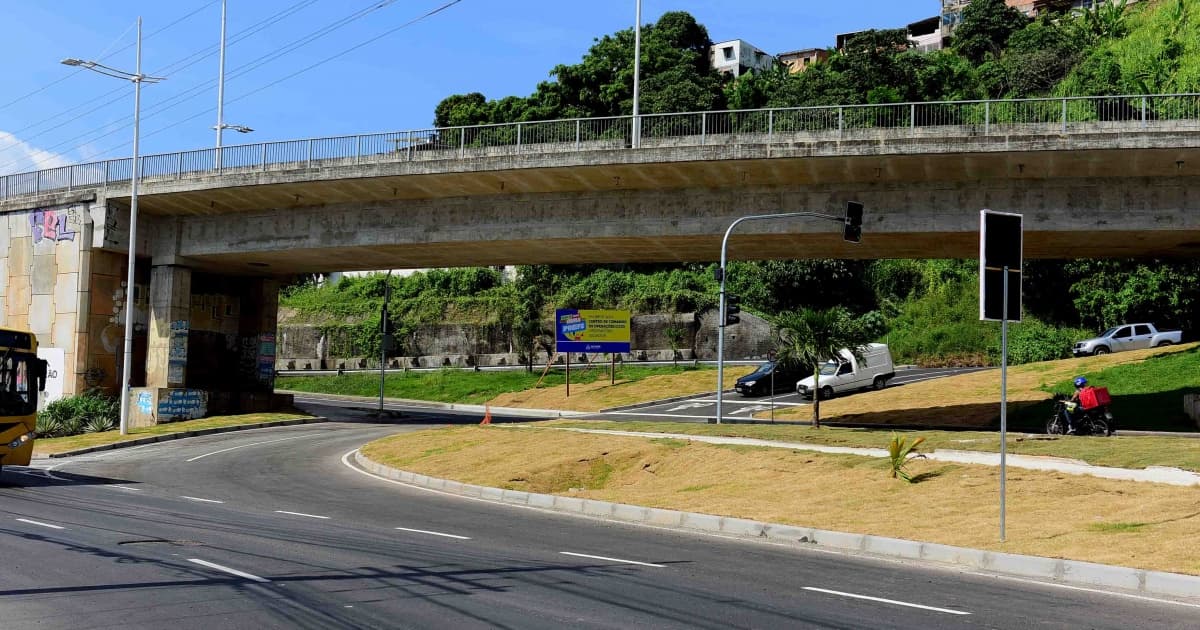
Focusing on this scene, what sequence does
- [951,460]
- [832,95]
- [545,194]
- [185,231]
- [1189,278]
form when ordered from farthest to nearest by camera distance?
[832,95] < [1189,278] < [185,231] < [545,194] < [951,460]

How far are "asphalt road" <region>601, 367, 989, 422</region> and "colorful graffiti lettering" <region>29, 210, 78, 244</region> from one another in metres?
22.0

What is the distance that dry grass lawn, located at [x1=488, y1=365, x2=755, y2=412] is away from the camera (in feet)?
156

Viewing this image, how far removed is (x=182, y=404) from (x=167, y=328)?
3010 millimetres

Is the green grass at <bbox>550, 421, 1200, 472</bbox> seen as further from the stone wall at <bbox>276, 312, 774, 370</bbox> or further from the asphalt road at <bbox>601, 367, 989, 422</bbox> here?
the stone wall at <bbox>276, 312, 774, 370</bbox>

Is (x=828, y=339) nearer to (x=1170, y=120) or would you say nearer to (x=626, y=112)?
(x=1170, y=120)

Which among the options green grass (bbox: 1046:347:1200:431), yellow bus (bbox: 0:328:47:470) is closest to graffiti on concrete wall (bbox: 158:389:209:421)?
yellow bus (bbox: 0:328:47:470)

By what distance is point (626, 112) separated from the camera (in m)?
68.9

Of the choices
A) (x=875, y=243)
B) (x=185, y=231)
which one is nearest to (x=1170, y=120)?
(x=875, y=243)

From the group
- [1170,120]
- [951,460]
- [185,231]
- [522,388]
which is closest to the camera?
[951,460]

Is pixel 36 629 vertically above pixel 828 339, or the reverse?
pixel 828 339

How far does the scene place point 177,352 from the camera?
130ft

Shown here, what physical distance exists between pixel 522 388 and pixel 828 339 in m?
26.7

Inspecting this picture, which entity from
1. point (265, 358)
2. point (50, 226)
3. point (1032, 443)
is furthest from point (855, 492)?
point (50, 226)

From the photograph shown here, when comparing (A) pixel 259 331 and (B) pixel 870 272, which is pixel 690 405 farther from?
(B) pixel 870 272
